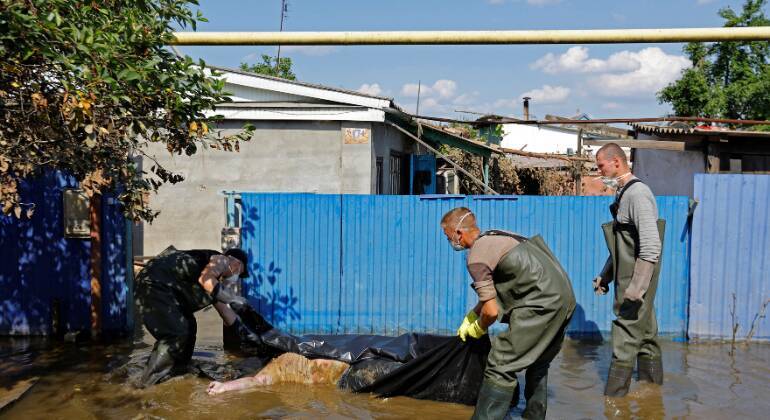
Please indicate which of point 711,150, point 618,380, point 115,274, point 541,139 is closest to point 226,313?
point 115,274

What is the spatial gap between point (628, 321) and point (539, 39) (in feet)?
8.23

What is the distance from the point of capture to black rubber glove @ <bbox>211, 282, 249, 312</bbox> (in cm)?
607

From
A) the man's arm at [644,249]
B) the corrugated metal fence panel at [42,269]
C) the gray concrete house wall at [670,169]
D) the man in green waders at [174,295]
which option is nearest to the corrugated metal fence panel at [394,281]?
the man in green waders at [174,295]

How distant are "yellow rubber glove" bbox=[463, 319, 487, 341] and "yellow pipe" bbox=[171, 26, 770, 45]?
7.13 ft

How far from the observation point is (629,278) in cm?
578

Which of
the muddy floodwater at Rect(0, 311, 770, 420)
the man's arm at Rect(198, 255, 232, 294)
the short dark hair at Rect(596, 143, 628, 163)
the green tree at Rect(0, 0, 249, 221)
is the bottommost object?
the muddy floodwater at Rect(0, 311, 770, 420)

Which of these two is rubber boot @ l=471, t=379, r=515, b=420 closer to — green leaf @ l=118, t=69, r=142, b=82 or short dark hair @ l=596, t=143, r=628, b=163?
short dark hair @ l=596, t=143, r=628, b=163

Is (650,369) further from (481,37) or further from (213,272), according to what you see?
(213,272)

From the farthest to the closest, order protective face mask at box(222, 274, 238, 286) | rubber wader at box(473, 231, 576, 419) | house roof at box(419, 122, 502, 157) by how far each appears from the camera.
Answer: house roof at box(419, 122, 502, 157) → protective face mask at box(222, 274, 238, 286) → rubber wader at box(473, 231, 576, 419)

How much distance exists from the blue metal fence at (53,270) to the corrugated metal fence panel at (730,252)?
22.4 feet

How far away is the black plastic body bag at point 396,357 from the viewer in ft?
18.2

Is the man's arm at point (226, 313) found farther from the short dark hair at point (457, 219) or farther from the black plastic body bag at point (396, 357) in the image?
the short dark hair at point (457, 219)

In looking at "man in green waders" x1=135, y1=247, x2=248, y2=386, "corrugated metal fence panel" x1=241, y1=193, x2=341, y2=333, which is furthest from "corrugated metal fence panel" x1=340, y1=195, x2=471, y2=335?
"man in green waders" x1=135, y1=247, x2=248, y2=386

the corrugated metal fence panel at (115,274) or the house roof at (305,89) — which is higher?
the house roof at (305,89)
